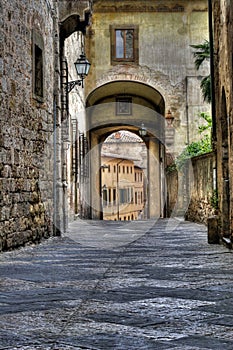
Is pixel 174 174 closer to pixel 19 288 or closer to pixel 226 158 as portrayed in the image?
pixel 226 158

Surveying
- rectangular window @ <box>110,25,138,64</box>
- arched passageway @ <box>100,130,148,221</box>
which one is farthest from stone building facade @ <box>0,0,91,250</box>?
arched passageway @ <box>100,130,148,221</box>

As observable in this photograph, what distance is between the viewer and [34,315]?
13.8 ft

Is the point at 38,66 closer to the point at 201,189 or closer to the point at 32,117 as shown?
the point at 32,117

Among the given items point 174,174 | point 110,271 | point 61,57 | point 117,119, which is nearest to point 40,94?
point 61,57

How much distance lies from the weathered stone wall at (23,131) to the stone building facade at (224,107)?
3.20 metres

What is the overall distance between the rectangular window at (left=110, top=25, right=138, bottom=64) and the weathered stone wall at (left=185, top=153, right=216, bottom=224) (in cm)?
659

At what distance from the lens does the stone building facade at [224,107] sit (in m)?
9.12

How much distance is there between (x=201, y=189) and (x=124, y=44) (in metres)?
8.65

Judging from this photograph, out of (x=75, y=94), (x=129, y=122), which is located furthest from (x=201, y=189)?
(x=129, y=122)

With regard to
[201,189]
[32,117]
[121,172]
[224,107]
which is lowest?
[201,189]

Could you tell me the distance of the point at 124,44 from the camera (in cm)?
2345

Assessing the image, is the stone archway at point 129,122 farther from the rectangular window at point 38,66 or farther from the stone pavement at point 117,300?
the stone pavement at point 117,300

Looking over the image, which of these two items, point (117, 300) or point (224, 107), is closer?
point (117, 300)

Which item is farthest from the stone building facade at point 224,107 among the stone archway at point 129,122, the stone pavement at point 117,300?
the stone archway at point 129,122
